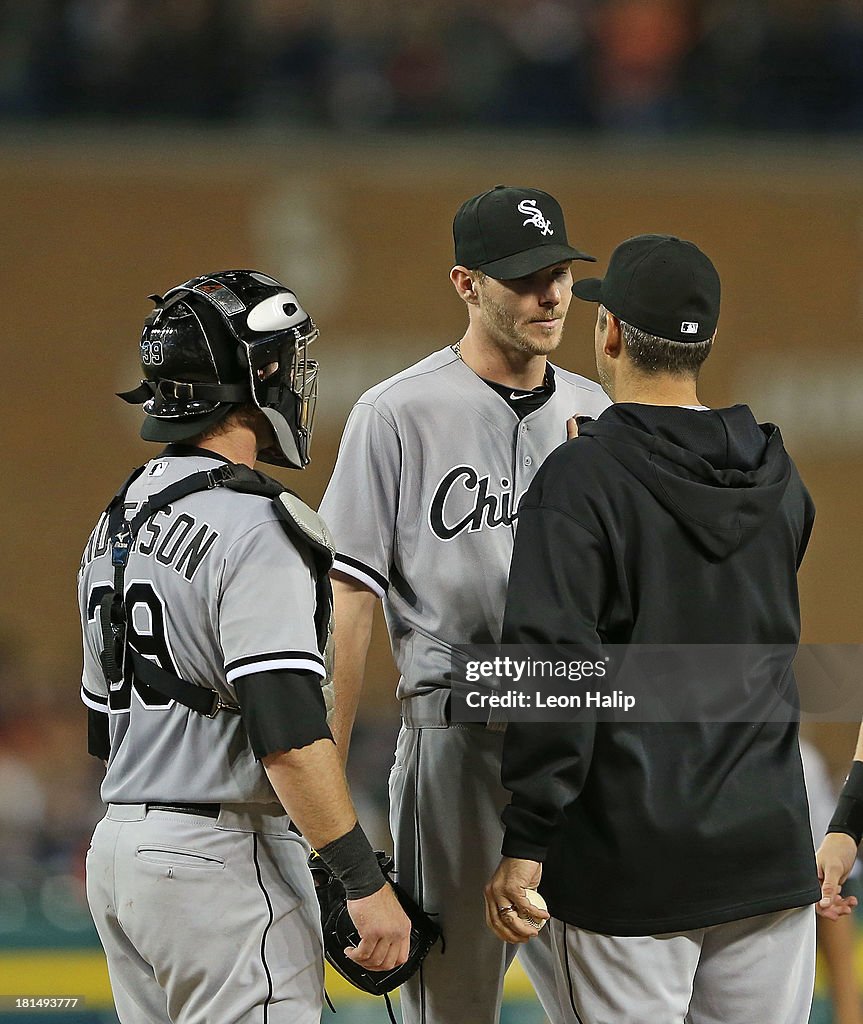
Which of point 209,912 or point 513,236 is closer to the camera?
point 209,912

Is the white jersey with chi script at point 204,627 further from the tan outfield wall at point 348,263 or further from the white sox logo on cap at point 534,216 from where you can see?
the tan outfield wall at point 348,263

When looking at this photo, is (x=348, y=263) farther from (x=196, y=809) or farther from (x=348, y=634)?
(x=196, y=809)

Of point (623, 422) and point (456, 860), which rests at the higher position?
point (623, 422)

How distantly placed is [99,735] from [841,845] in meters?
1.47

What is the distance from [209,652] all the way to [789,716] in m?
1.01

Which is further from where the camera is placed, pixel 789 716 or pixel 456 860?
pixel 456 860

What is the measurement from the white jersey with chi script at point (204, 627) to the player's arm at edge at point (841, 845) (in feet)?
3.82

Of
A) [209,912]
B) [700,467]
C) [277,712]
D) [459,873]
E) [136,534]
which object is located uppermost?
[700,467]

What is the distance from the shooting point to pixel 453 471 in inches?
114

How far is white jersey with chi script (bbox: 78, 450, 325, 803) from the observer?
219cm

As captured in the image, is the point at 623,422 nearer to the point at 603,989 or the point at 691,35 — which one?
the point at 603,989

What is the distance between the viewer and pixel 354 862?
7.30 feet

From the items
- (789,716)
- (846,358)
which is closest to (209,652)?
(789,716)

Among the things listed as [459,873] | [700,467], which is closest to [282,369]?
[700,467]
